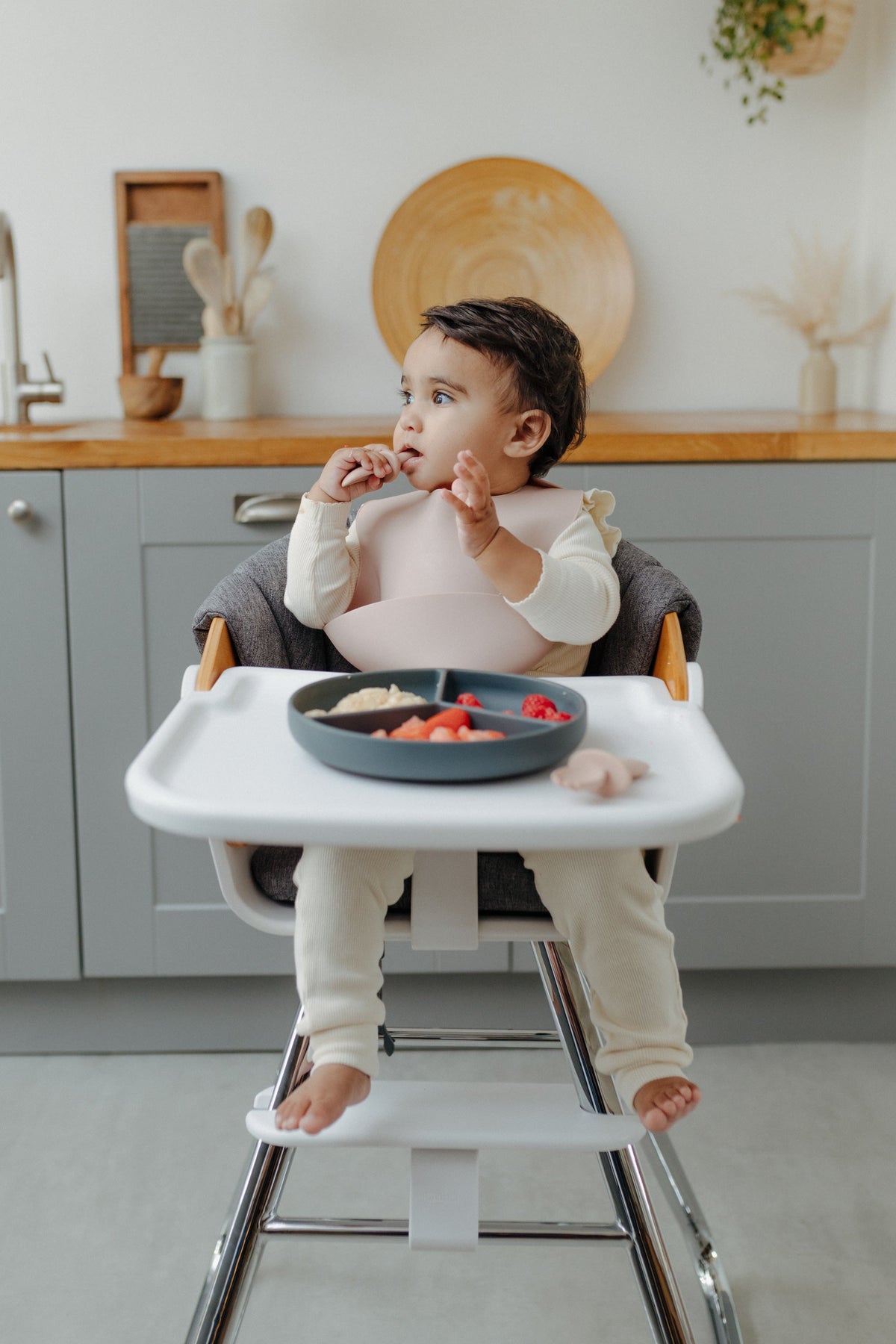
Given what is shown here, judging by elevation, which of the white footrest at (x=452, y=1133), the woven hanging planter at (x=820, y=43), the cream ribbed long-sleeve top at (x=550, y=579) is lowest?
the white footrest at (x=452, y=1133)

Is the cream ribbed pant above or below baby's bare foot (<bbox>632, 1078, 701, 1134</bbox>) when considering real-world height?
above

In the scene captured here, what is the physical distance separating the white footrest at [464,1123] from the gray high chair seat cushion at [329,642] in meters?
0.16

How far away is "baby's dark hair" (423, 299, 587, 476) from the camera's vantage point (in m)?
1.24

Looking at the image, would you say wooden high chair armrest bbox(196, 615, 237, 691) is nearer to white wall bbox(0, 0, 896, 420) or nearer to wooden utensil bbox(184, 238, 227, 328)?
wooden utensil bbox(184, 238, 227, 328)

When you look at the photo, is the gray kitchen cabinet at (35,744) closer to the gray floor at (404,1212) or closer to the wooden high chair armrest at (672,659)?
the gray floor at (404,1212)

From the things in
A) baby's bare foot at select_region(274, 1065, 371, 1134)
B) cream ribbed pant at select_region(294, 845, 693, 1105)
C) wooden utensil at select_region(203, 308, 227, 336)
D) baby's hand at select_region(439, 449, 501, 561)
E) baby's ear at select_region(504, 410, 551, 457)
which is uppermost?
wooden utensil at select_region(203, 308, 227, 336)

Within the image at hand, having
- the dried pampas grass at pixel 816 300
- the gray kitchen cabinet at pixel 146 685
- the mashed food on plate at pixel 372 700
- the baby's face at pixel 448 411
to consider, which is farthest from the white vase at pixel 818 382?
the mashed food on plate at pixel 372 700

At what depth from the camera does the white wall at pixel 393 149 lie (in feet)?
7.30

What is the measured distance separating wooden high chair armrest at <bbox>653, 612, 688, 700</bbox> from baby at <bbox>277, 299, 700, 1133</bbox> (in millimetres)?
54

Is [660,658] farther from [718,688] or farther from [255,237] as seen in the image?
[255,237]

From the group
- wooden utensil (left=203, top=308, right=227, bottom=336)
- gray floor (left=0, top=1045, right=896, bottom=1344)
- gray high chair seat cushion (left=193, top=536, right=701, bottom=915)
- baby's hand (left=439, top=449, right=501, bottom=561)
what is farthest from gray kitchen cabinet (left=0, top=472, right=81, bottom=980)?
baby's hand (left=439, top=449, right=501, bottom=561)

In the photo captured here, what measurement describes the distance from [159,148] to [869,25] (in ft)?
4.13

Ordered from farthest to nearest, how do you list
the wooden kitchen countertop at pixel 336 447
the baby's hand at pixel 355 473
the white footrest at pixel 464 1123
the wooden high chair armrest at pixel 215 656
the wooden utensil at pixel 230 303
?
the wooden utensil at pixel 230 303 < the wooden kitchen countertop at pixel 336 447 < the baby's hand at pixel 355 473 < the wooden high chair armrest at pixel 215 656 < the white footrest at pixel 464 1123

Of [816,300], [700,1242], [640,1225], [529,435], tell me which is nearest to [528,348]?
[529,435]
